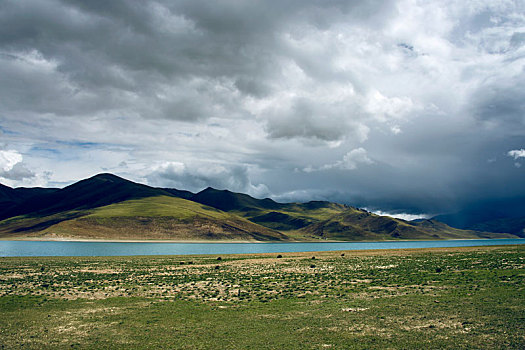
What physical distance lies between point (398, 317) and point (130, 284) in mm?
33206

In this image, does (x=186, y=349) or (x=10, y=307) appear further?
(x=10, y=307)

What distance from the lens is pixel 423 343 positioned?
65.4ft

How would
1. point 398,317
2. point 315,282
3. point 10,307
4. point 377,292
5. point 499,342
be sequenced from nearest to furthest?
point 499,342 → point 398,317 → point 10,307 → point 377,292 → point 315,282

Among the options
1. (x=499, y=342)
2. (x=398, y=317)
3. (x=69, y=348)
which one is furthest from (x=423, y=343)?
(x=69, y=348)

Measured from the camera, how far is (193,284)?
144 feet

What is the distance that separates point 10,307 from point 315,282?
32.3 meters

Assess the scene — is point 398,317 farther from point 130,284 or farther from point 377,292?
point 130,284

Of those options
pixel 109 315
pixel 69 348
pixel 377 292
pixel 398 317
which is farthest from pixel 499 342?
pixel 109 315

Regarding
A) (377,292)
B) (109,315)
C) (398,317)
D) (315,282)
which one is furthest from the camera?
(315,282)

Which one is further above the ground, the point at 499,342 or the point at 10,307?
the point at 499,342

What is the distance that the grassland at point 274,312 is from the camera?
69.5 ft

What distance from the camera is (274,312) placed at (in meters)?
28.5

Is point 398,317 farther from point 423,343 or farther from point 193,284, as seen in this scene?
point 193,284

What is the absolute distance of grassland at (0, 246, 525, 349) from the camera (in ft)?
69.5
